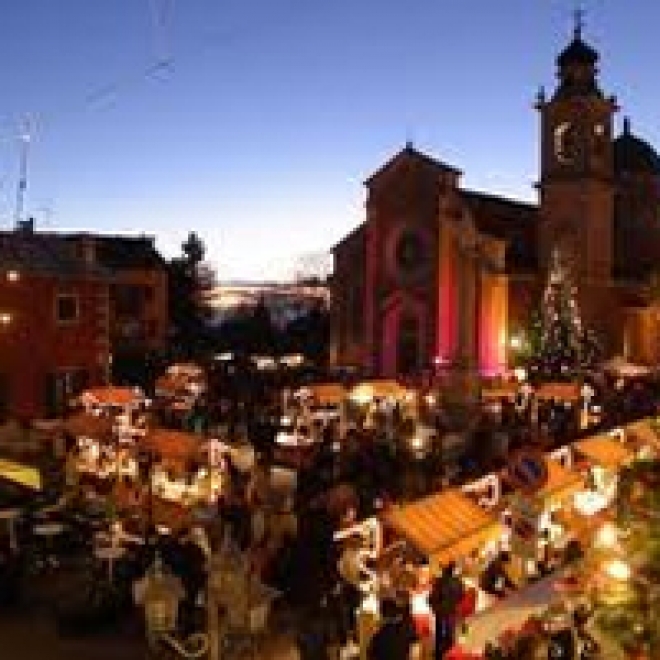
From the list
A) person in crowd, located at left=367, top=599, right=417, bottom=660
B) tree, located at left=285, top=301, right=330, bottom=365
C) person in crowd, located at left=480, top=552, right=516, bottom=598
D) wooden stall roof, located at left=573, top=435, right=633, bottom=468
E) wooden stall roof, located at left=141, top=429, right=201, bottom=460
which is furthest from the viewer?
tree, located at left=285, top=301, right=330, bottom=365

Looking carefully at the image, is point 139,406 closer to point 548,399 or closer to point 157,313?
point 548,399

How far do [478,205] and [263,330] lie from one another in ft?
70.1

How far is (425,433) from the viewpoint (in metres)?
28.9

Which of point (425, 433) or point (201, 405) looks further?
point (201, 405)

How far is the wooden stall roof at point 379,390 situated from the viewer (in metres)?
35.3

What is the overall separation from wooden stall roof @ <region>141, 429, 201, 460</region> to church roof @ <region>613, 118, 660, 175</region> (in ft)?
148

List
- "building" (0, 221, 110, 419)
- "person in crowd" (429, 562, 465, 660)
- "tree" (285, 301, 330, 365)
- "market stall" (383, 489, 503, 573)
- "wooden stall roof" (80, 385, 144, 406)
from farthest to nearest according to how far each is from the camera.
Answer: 1. "tree" (285, 301, 330, 365)
2. "building" (0, 221, 110, 419)
3. "wooden stall roof" (80, 385, 144, 406)
4. "market stall" (383, 489, 503, 573)
5. "person in crowd" (429, 562, 465, 660)

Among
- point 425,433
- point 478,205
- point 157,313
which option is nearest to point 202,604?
point 425,433

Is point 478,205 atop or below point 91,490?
atop

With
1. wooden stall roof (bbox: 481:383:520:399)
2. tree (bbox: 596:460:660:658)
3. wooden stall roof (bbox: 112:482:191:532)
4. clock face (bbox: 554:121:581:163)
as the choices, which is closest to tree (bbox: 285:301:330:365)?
clock face (bbox: 554:121:581:163)

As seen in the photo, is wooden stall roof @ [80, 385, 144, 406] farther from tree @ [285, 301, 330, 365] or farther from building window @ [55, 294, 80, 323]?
tree @ [285, 301, 330, 365]

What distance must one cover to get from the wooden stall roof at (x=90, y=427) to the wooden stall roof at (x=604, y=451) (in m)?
9.92

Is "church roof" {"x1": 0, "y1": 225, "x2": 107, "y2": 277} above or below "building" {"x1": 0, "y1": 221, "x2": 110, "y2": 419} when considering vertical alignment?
above

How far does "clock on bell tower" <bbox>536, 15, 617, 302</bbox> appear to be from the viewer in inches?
2136
